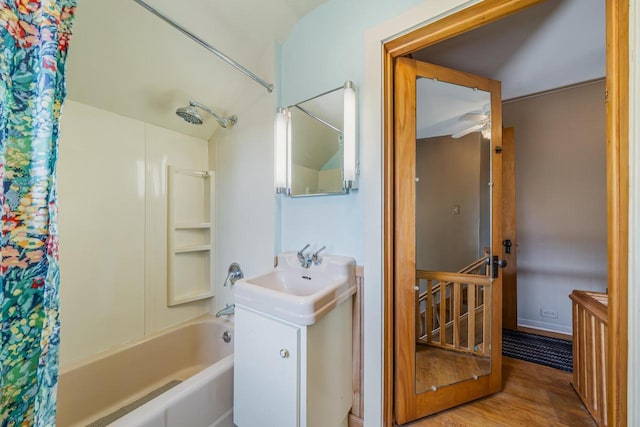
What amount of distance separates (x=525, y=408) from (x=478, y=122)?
1.81 metres

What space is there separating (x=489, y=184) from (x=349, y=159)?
99cm

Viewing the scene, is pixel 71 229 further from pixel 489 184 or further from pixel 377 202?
pixel 489 184

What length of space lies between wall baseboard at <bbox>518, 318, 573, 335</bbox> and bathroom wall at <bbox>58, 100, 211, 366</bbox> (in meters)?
3.36

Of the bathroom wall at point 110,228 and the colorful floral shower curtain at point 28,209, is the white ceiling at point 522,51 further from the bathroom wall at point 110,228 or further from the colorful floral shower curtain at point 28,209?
the bathroom wall at point 110,228

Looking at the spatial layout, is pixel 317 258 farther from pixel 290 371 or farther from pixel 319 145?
pixel 319 145

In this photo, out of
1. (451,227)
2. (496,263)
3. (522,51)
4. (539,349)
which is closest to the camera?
(496,263)

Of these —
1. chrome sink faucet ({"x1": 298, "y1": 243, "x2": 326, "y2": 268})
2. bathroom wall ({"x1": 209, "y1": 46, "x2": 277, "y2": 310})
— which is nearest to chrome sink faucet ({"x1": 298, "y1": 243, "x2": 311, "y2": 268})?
chrome sink faucet ({"x1": 298, "y1": 243, "x2": 326, "y2": 268})

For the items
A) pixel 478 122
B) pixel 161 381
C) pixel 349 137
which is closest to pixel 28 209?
pixel 349 137

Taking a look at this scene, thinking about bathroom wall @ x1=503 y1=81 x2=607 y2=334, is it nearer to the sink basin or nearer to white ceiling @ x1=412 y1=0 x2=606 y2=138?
white ceiling @ x1=412 y1=0 x2=606 y2=138

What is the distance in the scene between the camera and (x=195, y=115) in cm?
153

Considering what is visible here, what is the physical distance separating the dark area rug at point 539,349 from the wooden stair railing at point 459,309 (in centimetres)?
86

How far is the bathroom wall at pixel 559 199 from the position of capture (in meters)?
2.17

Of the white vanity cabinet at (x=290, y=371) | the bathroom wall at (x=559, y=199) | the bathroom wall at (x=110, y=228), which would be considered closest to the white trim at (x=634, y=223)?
the white vanity cabinet at (x=290, y=371)

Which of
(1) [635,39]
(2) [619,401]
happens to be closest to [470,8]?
(1) [635,39]
